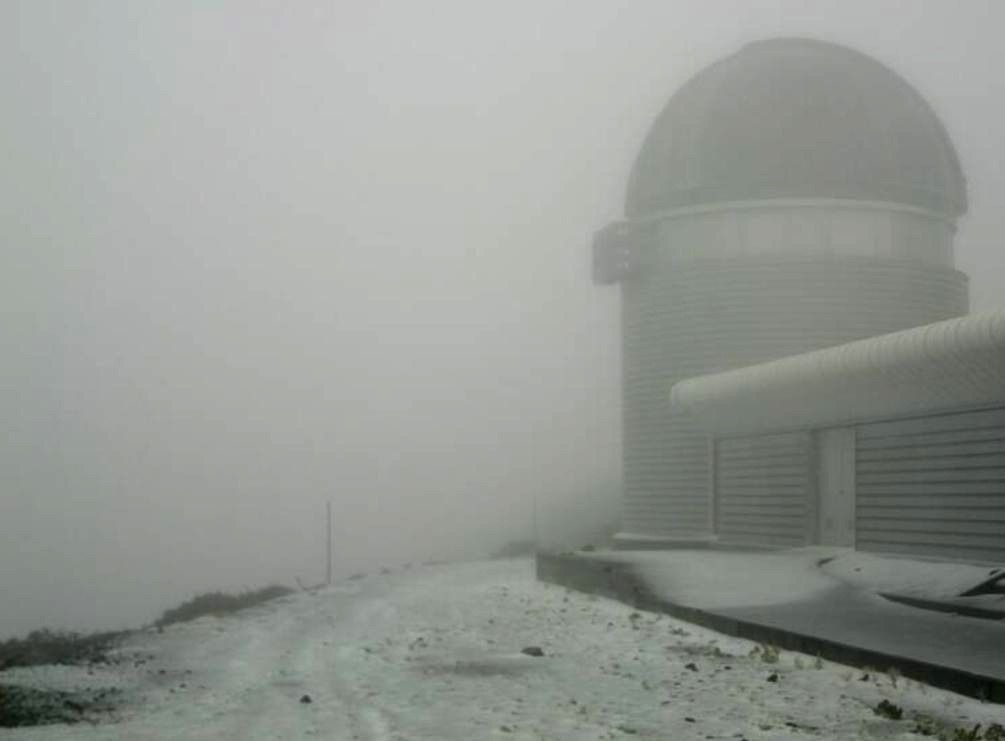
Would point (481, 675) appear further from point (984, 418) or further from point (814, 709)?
point (984, 418)

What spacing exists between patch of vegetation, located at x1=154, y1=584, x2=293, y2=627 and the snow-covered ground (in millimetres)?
4962

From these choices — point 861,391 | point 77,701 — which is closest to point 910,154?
point 861,391

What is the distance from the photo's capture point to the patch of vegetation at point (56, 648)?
15180 mm

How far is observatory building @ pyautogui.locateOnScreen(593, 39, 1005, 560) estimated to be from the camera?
29141 mm

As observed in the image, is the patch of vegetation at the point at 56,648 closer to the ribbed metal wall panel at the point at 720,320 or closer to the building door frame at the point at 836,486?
the building door frame at the point at 836,486

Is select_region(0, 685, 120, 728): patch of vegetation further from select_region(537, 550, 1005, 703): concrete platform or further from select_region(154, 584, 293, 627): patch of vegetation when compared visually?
select_region(154, 584, 293, 627): patch of vegetation

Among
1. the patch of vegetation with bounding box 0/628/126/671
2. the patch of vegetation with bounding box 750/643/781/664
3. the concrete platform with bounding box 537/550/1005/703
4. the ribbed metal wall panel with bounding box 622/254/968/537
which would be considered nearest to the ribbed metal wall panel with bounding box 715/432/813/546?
the ribbed metal wall panel with bounding box 622/254/968/537

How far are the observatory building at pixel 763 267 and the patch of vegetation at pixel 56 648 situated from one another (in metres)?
14.3

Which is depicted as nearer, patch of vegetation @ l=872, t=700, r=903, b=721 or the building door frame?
patch of vegetation @ l=872, t=700, r=903, b=721

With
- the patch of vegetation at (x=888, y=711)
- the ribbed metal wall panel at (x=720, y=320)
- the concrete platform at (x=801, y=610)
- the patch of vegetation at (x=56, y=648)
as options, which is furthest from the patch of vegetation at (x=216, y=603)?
the patch of vegetation at (x=888, y=711)

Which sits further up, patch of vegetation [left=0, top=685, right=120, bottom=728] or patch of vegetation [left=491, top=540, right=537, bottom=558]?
patch of vegetation [left=0, top=685, right=120, bottom=728]

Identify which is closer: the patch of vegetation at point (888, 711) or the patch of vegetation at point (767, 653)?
the patch of vegetation at point (888, 711)

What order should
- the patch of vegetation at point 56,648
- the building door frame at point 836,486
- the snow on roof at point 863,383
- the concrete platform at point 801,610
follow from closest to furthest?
the concrete platform at point 801,610, the patch of vegetation at point 56,648, the snow on roof at point 863,383, the building door frame at point 836,486

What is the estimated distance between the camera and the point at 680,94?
34.6 meters
